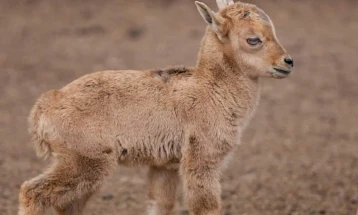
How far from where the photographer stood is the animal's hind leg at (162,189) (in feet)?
29.6

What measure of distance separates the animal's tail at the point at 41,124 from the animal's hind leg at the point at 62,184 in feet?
0.89

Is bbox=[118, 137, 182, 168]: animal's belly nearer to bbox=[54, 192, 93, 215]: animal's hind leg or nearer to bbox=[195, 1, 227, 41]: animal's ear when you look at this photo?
bbox=[54, 192, 93, 215]: animal's hind leg

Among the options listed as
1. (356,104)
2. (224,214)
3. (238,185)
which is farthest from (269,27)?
(356,104)

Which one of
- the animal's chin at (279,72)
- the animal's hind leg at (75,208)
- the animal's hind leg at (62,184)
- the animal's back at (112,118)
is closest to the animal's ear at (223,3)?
the animal's chin at (279,72)

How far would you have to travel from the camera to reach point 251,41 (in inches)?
344

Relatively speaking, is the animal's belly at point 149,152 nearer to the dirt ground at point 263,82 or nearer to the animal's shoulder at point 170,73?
the animal's shoulder at point 170,73

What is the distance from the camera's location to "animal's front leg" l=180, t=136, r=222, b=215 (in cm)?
850

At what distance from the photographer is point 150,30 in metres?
19.4

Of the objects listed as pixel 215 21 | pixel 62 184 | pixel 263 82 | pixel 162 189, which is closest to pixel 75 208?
pixel 62 184

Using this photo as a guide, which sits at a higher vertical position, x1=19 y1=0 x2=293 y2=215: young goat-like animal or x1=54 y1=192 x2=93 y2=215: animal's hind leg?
x1=19 y1=0 x2=293 y2=215: young goat-like animal

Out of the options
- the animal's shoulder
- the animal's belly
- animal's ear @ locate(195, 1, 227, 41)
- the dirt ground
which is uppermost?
animal's ear @ locate(195, 1, 227, 41)

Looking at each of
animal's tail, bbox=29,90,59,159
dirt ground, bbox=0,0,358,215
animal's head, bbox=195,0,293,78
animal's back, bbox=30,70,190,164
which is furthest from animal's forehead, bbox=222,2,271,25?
dirt ground, bbox=0,0,358,215

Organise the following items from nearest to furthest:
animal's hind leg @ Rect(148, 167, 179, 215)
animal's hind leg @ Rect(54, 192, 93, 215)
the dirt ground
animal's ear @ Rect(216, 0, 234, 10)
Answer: animal's hind leg @ Rect(54, 192, 93, 215) → animal's hind leg @ Rect(148, 167, 179, 215) → animal's ear @ Rect(216, 0, 234, 10) → the dirt ground

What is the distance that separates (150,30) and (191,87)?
1077 cm
